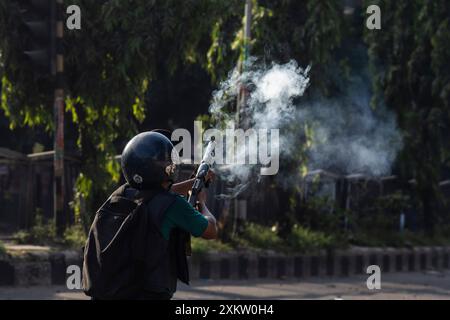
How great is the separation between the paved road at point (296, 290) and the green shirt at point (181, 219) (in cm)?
554

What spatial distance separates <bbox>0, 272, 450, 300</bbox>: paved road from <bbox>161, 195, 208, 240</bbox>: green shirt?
5545mm

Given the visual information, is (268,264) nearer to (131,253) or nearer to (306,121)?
(306,121)

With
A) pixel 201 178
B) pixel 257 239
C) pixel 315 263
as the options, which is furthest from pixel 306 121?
pixel 201 178

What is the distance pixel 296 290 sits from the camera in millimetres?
11234

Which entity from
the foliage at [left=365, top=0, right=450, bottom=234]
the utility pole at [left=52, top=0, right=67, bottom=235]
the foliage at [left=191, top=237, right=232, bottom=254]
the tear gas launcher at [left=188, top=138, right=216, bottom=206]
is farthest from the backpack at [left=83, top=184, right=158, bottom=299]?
the foliage at [left=365, top=0, right=450, bottom=234]

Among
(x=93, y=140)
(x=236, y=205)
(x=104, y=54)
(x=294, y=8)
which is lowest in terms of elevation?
(x=236, y=205)

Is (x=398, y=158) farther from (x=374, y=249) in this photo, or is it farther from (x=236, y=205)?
(x=236, y=205)

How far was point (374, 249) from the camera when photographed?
49.3ft

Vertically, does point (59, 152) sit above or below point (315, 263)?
above

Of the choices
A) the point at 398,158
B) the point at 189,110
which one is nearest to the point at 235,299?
the point at 398,158

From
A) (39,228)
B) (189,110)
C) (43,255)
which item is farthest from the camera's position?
(189,110)

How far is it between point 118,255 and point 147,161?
424mm

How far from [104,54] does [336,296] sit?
4.36 meters

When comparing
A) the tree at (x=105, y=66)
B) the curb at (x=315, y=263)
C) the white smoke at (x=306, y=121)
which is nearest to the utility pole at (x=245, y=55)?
the white smoke at (x=306, y=121)
